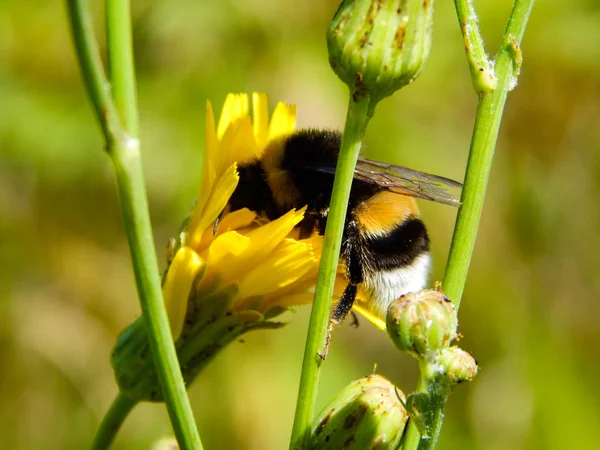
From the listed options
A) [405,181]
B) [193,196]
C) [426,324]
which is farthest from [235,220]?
[193,196]

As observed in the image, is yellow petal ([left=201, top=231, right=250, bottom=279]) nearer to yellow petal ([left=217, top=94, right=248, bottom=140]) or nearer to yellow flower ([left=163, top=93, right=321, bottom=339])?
yellow flower ([left=163, top=93, right=321, bottom=339])

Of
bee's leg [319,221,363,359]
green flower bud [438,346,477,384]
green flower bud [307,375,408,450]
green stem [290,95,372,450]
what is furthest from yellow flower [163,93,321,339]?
green flower bud [438,346,477,384]

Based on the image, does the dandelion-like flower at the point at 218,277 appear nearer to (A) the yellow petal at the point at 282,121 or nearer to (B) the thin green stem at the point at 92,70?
(A) the yellow petal at the point at 282,121

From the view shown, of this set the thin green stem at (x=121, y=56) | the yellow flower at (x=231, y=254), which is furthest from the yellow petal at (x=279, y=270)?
the thin green stem at (x=121, y=56)

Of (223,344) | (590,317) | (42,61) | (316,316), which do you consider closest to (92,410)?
(42,61)

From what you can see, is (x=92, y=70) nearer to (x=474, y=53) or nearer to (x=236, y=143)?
(x=474, y=53)
